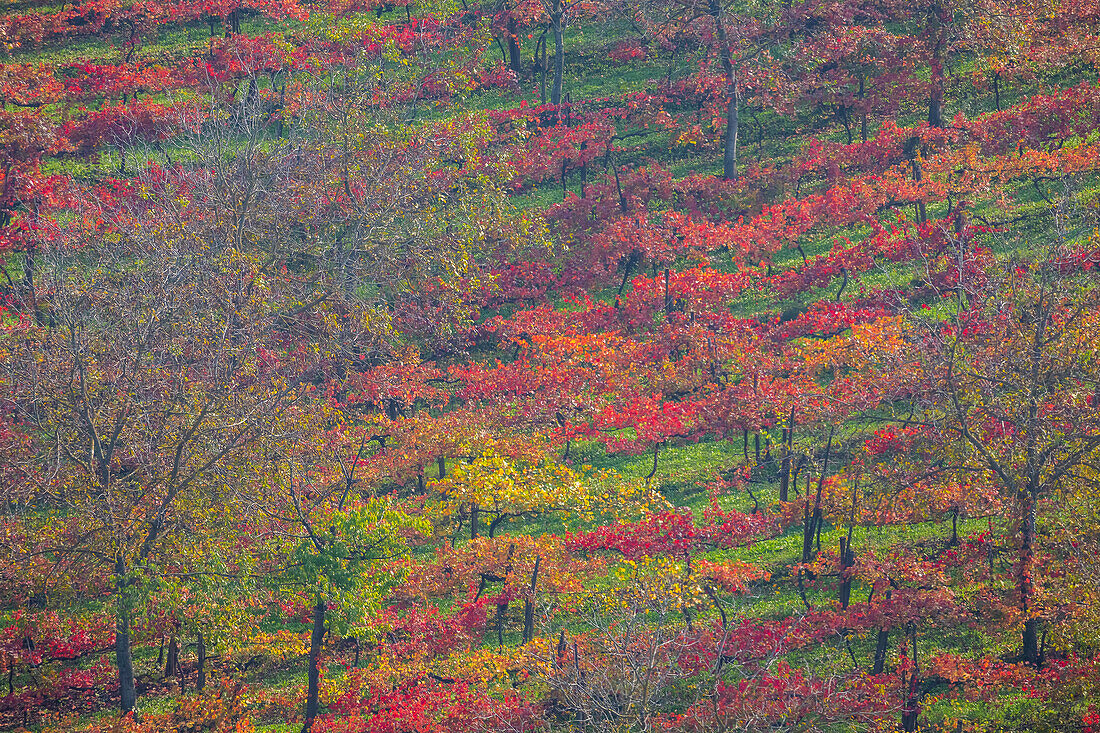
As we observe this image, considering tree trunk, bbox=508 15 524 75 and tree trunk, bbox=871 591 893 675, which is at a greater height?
tree trunk, bbox=508 15 524 75

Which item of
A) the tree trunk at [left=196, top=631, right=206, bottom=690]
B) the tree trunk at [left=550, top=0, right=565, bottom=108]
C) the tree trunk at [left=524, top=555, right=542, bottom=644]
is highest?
the tree trunk at [left=550, top=0, right=565, bottom=108]

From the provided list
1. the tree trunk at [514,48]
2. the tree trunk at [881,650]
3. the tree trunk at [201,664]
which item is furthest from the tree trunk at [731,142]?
the tree trunk at [201,664]

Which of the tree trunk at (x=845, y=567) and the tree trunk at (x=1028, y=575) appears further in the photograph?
the tree trunk at (x=845, y=567)

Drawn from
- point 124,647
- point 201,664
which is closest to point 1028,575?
point 201,664

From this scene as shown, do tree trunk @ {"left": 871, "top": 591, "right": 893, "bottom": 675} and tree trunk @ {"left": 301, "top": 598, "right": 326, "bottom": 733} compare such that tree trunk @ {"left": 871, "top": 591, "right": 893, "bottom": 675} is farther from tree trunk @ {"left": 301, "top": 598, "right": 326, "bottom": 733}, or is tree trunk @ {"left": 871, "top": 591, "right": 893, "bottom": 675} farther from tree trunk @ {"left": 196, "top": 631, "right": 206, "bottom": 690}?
tree trunk @ {"left": 196, "top": 631, "right": 206, "bottom": 690}

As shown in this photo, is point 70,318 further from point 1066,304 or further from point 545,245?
point 1066,304

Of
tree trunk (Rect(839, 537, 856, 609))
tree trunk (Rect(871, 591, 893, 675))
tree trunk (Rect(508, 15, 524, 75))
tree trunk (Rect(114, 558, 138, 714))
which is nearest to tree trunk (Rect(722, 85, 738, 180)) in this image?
tree trunk (Rect(508, 15, 524, 75))

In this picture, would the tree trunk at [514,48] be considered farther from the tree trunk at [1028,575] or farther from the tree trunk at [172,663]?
the tree trunk at [1028,575]

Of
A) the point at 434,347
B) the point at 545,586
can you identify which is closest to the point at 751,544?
the point at 545,586

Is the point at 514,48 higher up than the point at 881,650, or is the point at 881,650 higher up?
the point at 514,48

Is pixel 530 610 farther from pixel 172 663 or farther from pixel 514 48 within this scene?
pixel 514 48

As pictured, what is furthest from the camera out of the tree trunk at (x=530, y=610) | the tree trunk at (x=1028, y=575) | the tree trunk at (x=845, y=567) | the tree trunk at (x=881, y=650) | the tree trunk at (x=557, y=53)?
the tree trunk at (x=557, y=53)
